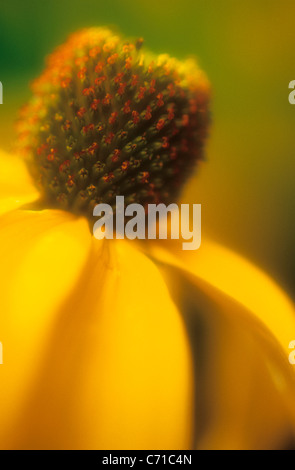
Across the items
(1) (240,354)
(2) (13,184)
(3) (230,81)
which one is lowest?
(1) (240,354)

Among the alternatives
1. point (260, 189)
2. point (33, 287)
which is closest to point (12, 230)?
point (33, 287)

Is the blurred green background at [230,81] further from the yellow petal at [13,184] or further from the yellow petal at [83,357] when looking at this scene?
the yellow petal at [83,357]

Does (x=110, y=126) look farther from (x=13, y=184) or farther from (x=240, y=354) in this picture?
(x=240, y=354)

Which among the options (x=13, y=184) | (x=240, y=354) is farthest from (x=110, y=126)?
(x=240, y=354)

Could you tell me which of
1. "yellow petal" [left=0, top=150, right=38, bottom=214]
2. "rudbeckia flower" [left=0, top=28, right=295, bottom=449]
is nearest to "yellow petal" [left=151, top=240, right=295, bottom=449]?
"rudbeckia flower" [left=0, top=28, right=295, bottom=449]

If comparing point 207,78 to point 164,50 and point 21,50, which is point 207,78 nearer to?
A: point 164,50
